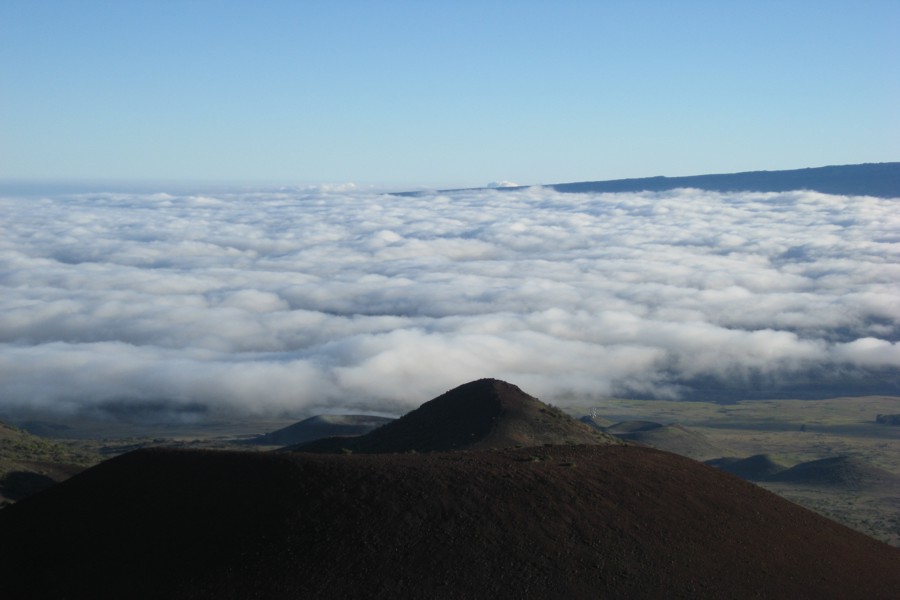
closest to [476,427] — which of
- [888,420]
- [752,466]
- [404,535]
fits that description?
[404,535]

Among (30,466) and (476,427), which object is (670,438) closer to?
(476,427)

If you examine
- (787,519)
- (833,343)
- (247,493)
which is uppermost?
(247,493)

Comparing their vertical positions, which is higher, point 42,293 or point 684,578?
point 684,578

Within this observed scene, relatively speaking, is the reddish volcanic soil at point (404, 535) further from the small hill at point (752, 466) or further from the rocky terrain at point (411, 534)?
the small hill at point (752, 466)

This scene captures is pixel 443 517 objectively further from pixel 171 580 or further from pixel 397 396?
pixel 397 396

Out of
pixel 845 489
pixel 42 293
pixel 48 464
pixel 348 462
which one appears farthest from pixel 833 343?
pixel 348 462
